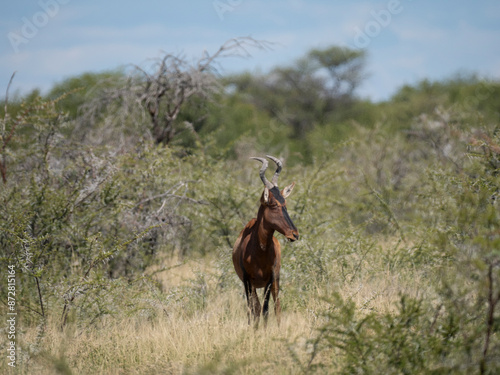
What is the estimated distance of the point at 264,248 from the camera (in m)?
5.04

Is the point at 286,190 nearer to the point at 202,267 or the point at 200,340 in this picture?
the point at 200,340

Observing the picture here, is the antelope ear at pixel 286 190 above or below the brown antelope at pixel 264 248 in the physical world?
above

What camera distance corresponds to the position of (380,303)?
18.0 feet

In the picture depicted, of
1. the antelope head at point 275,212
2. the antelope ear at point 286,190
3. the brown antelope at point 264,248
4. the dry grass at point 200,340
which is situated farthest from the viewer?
the antelope ear at point 286,190

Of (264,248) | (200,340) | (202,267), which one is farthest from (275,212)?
(202,267)

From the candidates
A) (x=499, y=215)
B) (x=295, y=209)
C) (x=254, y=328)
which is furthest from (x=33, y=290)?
(x=499, y=215)

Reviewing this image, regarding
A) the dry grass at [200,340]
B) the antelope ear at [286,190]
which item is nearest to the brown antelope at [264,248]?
the antelope ear at [286,190]

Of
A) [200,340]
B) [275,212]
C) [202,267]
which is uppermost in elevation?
[275,212]

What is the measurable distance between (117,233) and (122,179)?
→ 844mm

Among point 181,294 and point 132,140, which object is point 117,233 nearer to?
point 181,294

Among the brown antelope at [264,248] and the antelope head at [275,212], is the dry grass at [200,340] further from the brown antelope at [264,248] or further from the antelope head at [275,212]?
the antelope head at [275,212]

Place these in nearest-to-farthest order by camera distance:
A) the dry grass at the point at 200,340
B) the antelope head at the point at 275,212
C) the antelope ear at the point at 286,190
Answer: the dry grass at the point at 200,340 < the antelope head at the point at 275,212 < the antelope ear at the point at 286,190

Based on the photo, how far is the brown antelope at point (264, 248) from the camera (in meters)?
4.87

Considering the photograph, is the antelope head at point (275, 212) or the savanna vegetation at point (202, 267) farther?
the antelope head at point (275, 212)
